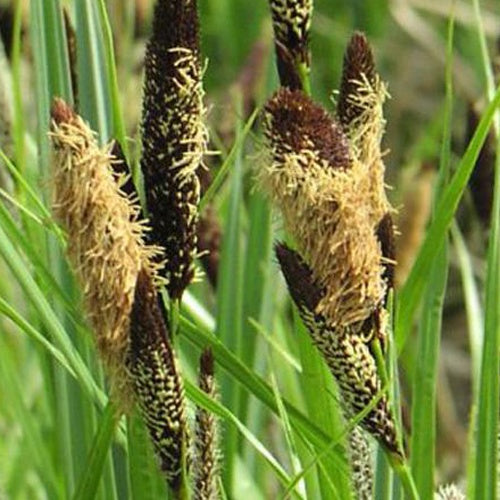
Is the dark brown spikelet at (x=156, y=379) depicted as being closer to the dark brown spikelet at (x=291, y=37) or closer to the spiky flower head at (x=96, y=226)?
the spiky flower head at (x=96, y=226)

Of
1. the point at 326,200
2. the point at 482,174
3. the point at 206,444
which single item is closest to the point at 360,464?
the point at 206,444

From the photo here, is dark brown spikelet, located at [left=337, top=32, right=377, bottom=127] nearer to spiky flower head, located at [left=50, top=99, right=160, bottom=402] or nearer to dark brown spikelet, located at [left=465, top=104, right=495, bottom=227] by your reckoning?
spiky flower head, located at [left=50, top=99, right=160, bottom=402]

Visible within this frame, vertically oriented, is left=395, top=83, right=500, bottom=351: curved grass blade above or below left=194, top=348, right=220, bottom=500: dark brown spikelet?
above

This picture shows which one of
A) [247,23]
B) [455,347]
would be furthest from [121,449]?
[247,23]

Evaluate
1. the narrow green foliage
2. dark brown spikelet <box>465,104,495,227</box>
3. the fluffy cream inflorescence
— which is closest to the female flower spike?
the fluffy cream inflorescence

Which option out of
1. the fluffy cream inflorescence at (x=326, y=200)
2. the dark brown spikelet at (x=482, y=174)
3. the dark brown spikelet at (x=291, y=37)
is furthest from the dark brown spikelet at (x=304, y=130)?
the dark brown spikelet at (x=482, y=174)
